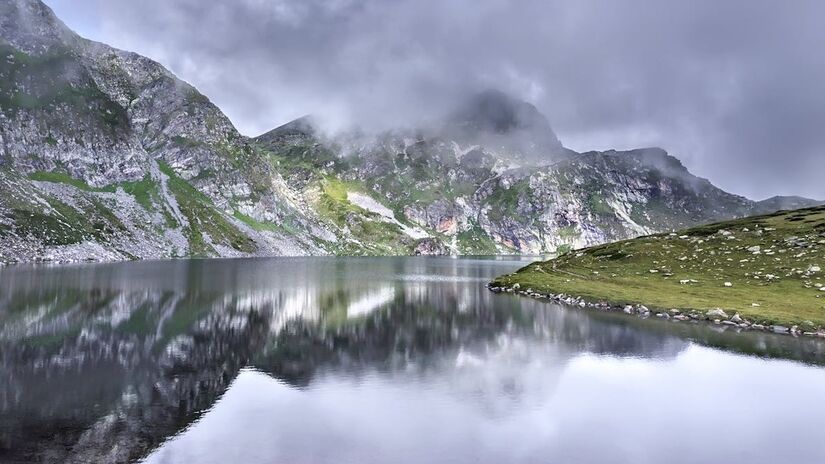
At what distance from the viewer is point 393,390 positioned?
98.1 ft

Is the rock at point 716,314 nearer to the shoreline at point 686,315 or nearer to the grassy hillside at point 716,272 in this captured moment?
the shoreline at point 686,315

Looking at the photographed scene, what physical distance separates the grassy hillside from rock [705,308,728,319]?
0.67 m

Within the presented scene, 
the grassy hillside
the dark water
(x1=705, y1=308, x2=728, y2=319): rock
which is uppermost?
the grassy hillside

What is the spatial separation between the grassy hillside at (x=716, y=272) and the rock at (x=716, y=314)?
26.2 inches

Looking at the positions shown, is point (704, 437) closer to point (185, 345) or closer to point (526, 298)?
point (185, 345)

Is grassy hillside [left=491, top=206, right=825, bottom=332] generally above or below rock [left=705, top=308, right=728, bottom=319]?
above

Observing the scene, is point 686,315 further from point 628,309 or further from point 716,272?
point 716,272

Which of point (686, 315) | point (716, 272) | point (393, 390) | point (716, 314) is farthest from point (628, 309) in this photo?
point (393, 390)

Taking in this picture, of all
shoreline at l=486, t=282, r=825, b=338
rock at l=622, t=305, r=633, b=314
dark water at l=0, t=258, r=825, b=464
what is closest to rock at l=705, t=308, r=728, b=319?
shoreline at l=486, t=282, r=825, b=338

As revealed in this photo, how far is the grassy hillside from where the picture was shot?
6181cm

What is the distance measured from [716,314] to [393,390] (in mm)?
45298

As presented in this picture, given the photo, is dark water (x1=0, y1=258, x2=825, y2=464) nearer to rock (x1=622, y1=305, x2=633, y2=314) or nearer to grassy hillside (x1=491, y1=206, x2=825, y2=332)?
rock (x1=622, y1=305, x2=633, y2=314)

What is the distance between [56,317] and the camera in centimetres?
5053

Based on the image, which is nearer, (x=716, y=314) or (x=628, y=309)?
(x=716, y=314)
